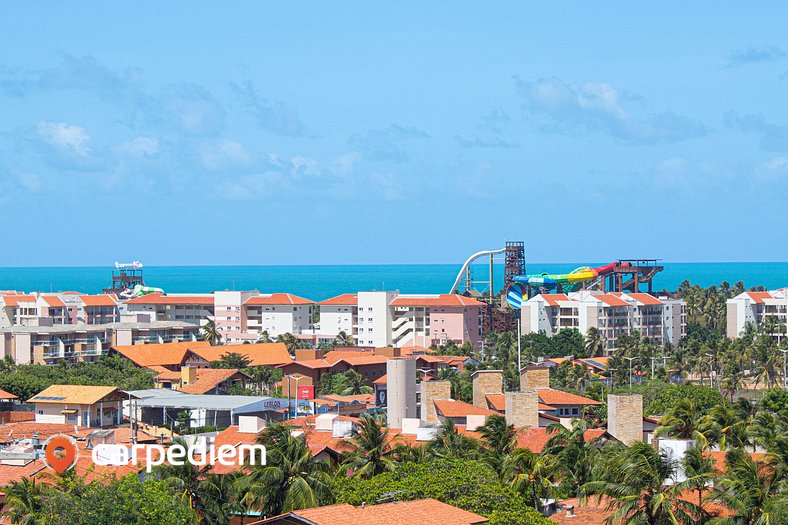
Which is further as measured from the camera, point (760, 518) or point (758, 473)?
point (758, 473)

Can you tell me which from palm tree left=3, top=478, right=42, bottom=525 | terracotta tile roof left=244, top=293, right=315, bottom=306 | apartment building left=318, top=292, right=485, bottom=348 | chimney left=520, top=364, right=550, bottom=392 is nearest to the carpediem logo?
palm tree left=3, top=478, right=42, bottom=525

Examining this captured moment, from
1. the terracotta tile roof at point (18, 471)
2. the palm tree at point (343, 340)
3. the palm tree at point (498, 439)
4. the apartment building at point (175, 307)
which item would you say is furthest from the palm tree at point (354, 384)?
the apartment building at point (175, 307)

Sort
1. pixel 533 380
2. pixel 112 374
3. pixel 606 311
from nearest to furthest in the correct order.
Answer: pixel 533 380, pixel 112 374, pixel 606 311

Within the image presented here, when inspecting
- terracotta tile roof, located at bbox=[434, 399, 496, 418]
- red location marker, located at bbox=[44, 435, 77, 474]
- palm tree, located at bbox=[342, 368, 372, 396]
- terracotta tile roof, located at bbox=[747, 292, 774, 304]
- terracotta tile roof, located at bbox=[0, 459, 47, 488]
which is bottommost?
palm tree, located at bbox=[342, 368, 372, 396]

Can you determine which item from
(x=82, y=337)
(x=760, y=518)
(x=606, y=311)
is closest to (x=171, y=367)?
(x=82, y=337)

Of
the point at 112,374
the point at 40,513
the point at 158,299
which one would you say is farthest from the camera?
the point at 158,299

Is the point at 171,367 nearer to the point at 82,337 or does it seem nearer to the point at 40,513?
the point at 82,337

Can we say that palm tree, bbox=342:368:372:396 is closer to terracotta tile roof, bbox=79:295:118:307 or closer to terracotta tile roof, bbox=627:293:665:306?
terracotta tile roof, bbox=627:293:665:306
